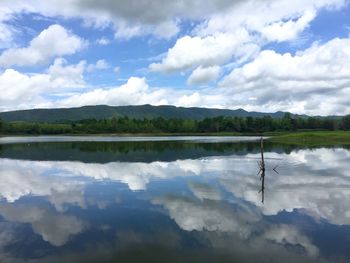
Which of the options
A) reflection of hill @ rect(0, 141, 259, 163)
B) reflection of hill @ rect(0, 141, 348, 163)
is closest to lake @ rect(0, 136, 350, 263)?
reflection of hill @ rect(0, 141, 348, 163)

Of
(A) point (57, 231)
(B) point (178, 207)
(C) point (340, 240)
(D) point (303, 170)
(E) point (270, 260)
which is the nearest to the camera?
(E) point (270, 260)

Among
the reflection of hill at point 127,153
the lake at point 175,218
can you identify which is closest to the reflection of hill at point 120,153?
the reflection of hill at point 127,153

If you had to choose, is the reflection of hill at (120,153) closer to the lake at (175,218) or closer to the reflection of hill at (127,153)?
the reflection of hill at (127,153)

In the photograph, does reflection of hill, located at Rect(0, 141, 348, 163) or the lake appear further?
reflection of hill, located at Rect(0, 141, 348, 163)

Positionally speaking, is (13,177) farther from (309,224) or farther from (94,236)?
(309,224)

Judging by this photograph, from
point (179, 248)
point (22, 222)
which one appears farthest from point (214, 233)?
point (22, 222)

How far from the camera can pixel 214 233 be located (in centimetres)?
2058

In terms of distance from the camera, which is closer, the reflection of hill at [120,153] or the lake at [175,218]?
the lake at [175,218]

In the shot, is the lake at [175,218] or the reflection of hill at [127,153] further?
the reflection of hill at [127,153]

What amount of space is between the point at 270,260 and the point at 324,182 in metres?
24.4

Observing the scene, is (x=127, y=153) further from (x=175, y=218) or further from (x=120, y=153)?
(x=175, y=218)

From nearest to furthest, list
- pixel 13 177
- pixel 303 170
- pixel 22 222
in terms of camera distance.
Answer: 1. pixel 22 222
2. pixel 13 177
3. pixel 303 170

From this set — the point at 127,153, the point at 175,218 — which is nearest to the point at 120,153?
the point at 127,153

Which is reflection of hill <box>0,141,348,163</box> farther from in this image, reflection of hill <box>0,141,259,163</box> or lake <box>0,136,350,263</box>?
lake <box>0,136,350,263</box>
